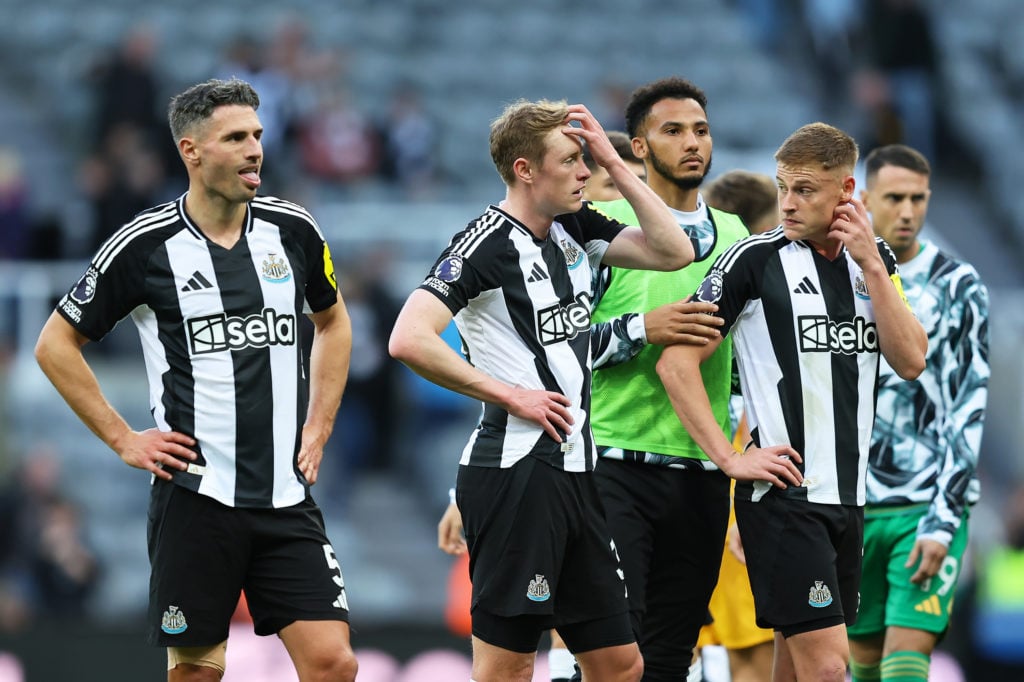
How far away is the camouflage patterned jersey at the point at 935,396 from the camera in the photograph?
686cm

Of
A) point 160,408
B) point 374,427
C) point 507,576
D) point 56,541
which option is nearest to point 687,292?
point 507,576

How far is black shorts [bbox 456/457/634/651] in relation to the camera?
5.42 metres

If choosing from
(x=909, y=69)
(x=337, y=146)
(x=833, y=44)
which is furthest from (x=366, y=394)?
(x=833, y=44)

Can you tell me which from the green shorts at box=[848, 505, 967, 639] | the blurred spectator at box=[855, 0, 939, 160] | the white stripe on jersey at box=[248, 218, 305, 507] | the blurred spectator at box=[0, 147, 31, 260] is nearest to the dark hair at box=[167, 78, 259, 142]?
the white stripe on jersey at box=[248, 218, 305, 507]

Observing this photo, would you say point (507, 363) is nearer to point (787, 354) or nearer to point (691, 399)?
point (691, 399)

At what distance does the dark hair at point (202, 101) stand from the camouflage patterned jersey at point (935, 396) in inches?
117

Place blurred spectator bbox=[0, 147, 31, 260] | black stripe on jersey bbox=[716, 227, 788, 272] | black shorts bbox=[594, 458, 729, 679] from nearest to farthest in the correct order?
black stripe on jersey bbox=[716, 227, 788, 272] < black shorts bbox=[594, 458, 729, 679] < blurred spectator bbox=[0, 147, 31, 260]

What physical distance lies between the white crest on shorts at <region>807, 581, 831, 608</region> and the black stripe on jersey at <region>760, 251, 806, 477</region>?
13.2 inches

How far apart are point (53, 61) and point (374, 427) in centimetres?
728

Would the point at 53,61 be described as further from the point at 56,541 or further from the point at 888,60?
the point at 888,60

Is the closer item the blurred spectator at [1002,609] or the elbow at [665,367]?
the elbow at [665,367]

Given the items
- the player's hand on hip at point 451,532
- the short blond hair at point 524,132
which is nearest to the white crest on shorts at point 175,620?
the player's hand on hip at point 451,532

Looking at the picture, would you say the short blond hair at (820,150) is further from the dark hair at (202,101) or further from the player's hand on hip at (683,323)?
the dark hair at (202,101)

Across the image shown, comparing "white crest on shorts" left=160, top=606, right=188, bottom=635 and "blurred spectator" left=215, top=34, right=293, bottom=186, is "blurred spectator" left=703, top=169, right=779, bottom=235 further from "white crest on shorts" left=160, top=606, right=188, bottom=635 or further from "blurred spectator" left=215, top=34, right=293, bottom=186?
"blurred spectator" left=215, top=34, right=293, bottom=186
